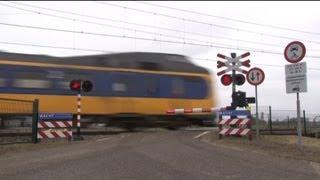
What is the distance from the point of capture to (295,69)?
17016mm

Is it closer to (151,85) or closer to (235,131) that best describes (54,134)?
(235,131)

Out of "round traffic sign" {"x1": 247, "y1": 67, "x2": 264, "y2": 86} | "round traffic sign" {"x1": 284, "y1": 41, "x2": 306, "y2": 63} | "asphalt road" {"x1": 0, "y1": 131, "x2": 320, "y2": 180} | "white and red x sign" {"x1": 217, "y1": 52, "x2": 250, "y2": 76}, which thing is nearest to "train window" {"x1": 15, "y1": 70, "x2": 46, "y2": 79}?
"white and red x sign" {"x1": 217, "y1": 52, "x2": 250, "y2": 76}

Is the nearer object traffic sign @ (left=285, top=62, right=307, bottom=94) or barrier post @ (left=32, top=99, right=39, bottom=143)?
traffic sign @ (left=285, top=62, right=307, bottom=94)

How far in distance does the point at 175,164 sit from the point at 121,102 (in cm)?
1762

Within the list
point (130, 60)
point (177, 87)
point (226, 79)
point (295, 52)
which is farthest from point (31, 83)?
point (295, 52)

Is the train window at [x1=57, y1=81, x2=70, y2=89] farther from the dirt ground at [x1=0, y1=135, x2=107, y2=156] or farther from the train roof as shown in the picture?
the dirt ground at [x1=0, y1=135, x2=107, y2=156]

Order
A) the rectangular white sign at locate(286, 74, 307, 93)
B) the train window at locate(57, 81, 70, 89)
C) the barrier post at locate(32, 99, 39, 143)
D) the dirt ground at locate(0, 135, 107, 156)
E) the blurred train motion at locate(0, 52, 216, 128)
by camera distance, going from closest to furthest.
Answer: the rectangular white sign at locate(286, 74, 307, 93)
the dirt ground at locate(0, 135, 107, 156)
the barrier post at locate(32, 99, 39, 143)
the blurred train motion at locate(0, 52, 216, 128)
the train window at locate(57, 81, 70, 89)

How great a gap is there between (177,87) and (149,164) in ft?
63.9

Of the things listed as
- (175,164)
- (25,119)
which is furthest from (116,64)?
(175,164)

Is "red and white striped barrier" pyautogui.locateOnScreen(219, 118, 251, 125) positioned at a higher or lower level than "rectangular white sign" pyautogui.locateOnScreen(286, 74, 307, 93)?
lower

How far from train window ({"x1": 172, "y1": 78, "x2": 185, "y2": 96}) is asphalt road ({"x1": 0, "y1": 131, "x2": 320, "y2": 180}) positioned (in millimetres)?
14738

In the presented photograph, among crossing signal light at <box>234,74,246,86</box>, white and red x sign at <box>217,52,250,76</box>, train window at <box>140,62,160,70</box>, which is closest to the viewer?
crossing signal light at <box>234,74,246,86</box>

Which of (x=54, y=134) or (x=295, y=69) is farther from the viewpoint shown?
(x=54, y=134)

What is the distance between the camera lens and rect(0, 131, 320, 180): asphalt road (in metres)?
12.1
